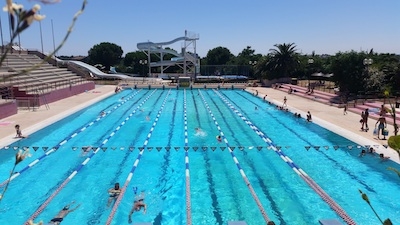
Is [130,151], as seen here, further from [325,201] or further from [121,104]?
[121,104]

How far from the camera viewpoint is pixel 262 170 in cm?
1325

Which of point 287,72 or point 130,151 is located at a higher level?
point 287,72

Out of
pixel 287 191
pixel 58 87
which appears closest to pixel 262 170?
pixel 287 191

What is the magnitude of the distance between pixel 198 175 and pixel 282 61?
38.1m

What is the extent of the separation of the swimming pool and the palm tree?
26733mm

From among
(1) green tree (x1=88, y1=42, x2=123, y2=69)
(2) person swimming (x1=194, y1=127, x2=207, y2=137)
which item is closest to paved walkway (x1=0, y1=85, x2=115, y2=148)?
(2) person swimming (x1=194, y1=127, x2=207, y2=137)

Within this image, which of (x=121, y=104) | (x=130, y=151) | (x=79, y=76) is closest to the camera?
(x=130, y=151)

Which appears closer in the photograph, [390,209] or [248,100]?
[390,209]

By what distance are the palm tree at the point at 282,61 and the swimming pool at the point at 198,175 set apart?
87.7 feet

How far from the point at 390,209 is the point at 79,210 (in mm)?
8929

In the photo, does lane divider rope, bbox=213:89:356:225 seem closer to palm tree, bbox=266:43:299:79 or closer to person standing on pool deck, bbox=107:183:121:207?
person standing on pool deck, bbox=107:183:121:207

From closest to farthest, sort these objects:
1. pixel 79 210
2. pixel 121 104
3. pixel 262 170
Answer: pixel 79 210
pixel 262 170
pixel 121 104

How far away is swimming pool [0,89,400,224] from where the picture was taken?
32.1 ft

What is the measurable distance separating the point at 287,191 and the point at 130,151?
7.29 m
